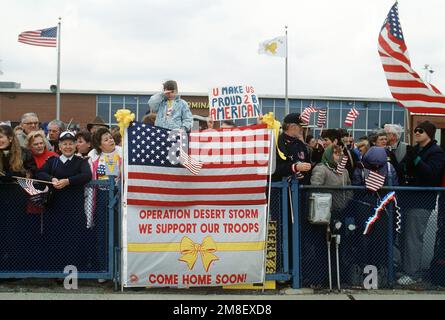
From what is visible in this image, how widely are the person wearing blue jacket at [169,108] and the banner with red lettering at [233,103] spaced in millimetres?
464

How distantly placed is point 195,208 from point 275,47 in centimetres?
2298

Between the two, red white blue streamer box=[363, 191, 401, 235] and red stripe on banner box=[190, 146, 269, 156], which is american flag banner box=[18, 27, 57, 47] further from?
red white blue streamer box=[363, 191, 401, 235]

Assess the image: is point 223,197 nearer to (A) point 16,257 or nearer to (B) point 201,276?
(B) point 201,276

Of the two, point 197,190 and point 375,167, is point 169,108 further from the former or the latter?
point 375,167

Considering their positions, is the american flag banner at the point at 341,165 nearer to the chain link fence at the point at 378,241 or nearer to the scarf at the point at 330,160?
the scarf at the point at 330,160

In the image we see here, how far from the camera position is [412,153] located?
8.78 meters

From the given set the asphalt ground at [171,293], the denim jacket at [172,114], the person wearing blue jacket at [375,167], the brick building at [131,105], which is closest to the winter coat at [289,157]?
the person wearing blue jacket at [375,167]

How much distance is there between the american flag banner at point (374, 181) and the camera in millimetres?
7996

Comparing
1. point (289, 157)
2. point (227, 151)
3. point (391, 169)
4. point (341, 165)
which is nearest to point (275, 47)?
point (391, 169)

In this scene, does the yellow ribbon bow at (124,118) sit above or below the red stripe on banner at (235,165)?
above

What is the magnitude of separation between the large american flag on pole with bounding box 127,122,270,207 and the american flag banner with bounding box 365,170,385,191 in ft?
4.42

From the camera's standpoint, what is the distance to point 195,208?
7.73 meters

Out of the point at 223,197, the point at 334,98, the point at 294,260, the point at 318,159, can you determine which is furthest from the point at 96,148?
the point at 334,98

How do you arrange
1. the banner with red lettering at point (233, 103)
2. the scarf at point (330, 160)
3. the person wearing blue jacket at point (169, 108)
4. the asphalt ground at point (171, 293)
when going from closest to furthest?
the asphalt ground at point (171, 293) < the scarf at point (330, 160) < the person wearing blue jacket at point (169, 108) < the banner with red lettering at point (233, 103)
